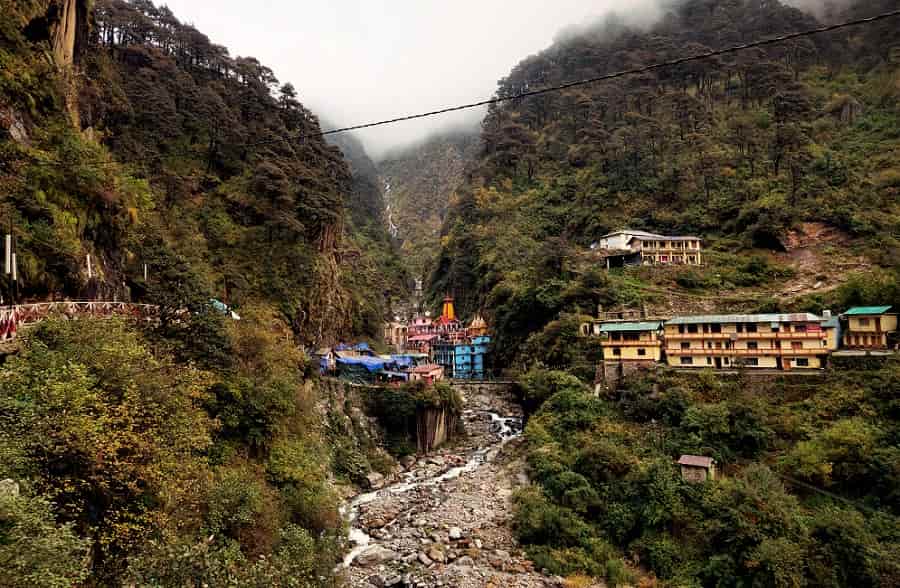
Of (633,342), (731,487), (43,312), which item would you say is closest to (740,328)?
(633,342)

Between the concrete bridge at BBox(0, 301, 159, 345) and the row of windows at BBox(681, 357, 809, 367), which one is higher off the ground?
the concrete bridge at BBox(0, 301, 159, 345)

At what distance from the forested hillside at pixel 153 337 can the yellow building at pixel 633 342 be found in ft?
51.4

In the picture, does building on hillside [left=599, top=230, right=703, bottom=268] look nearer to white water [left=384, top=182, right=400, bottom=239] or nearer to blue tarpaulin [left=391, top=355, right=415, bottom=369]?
blue tarpaulin [left=391, top=355, right=415, bottom=369]

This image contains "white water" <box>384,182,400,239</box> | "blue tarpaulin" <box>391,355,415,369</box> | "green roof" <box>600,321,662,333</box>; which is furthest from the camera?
"white water" <box>384,182,400,239</box>

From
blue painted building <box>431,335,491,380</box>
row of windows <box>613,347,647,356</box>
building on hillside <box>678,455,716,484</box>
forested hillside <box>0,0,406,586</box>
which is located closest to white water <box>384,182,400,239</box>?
blue painted building <box>431,335,491,380</box>

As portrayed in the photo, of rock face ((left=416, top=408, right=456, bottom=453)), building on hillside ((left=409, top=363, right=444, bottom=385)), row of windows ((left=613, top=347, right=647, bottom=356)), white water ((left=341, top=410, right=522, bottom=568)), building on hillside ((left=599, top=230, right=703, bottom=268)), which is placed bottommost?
white water ((left=341, top=410, right=522, bottom=568))

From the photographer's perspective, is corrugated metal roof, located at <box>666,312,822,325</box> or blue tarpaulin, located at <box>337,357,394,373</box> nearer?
corrugated metal roof, located at <box>666,312,822,325</box>

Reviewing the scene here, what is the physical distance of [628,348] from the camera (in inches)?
985

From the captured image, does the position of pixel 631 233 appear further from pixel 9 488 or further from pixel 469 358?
pixel 9 488

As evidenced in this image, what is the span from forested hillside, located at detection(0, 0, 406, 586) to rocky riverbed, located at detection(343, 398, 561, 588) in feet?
7.31

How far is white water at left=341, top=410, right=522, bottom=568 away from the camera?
17344mm

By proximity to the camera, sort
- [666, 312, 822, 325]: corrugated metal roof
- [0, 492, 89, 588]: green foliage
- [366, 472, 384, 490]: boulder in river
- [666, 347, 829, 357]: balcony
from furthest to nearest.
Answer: [366, 472, 384, 490]: boulder in river, [666, 312, 822, 325]: corrugated metal roof, [666, 347, 829, 357]: balcony, [0, 492, 89, 588]: green foliage

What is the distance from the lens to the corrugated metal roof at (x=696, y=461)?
16.8m

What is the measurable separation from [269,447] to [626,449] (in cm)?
1488
